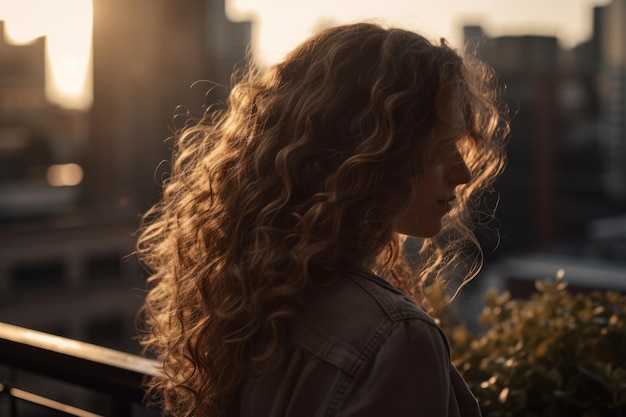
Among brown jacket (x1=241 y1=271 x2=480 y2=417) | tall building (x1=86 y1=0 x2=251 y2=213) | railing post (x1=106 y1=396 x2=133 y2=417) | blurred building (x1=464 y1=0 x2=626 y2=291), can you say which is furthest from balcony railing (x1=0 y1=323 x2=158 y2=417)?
blurred building (x1=464 y1=0 x2=626 y2=291)

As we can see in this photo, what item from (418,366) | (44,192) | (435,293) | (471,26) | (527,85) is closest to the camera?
(418,366)

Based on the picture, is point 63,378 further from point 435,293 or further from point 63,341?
point 435,293

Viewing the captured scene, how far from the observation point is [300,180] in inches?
60.5

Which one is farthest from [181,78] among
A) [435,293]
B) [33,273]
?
[435,293]

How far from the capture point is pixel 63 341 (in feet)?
7.97

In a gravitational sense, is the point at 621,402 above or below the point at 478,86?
below

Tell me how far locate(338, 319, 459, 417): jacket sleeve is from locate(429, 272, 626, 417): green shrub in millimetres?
846

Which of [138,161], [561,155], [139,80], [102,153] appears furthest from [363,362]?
[561,155]

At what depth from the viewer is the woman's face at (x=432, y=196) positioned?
5.18ft

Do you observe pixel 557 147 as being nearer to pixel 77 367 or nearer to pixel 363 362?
pixel 77 367

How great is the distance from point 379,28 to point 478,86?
282 millimetres

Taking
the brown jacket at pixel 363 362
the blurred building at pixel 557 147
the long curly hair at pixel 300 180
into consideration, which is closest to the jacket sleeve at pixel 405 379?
the brown jacket at pixel 363 362

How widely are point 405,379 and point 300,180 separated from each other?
42 centimetres

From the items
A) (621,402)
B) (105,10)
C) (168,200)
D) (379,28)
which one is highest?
(379,28)
